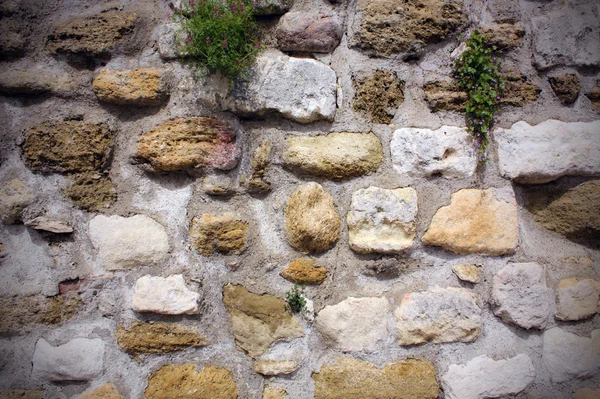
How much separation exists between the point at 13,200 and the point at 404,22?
1285 millimetres

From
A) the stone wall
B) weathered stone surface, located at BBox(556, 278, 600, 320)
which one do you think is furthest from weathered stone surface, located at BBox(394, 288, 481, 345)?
weathered stone surface, located at BBox(556, 278, 600, 320)

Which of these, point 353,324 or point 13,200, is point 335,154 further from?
point 13,200

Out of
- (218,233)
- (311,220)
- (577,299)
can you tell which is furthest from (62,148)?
(577,299)

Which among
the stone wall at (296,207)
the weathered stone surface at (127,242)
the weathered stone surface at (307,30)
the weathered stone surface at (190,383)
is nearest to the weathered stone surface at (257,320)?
the stone wall at (296,207)

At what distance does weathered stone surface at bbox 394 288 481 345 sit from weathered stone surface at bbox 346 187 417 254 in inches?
6.6

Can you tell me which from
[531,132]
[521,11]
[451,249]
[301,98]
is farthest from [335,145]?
[521,11]

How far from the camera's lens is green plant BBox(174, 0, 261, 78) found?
117 cm

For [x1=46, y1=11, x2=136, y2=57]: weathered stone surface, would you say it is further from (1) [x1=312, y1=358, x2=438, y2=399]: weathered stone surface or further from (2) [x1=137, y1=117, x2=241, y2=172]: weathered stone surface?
(1) [x1=312, y1=358, x2=438, y2=399]: weathered stone surface

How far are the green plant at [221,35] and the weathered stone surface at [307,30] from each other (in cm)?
9

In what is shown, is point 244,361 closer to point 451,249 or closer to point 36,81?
point 451,249

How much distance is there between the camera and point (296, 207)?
124cm

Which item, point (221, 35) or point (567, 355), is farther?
point (567, 355)

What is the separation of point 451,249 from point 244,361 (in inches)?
28.0

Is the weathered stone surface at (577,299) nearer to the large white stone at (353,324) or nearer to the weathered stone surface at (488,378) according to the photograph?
the weathered stone surface at (488,378)
